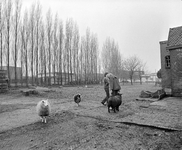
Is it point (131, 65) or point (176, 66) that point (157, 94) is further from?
point (131, 65)

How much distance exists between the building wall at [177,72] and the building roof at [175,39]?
0.42 metres

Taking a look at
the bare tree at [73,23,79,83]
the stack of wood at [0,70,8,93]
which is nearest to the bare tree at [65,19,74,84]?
the bare tree at [73,23,79,83]

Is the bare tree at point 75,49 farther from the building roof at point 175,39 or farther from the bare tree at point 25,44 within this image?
the building roof at point 175,39

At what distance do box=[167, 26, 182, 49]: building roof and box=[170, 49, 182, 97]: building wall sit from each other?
16.5 inches

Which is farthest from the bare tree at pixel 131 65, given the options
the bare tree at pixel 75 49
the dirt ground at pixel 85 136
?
the dirt ground at pixel 85 136

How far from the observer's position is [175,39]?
12.6 m

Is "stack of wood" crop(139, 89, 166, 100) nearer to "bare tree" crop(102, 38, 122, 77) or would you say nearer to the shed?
the shed

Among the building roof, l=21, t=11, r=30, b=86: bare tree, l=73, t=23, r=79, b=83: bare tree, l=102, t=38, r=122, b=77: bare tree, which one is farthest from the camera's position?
l=102, t=38, r=122, b=77: bare tree

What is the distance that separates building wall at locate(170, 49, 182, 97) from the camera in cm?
1136

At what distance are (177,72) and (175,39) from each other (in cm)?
299

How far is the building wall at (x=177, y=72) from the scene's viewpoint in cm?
1136

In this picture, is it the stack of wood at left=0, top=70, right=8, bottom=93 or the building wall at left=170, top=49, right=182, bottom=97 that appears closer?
the building wall at left=170, top=49, right=182, bottom=97

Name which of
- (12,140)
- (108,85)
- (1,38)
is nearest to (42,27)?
(1,38)

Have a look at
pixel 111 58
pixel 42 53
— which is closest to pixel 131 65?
pixel 111 58
